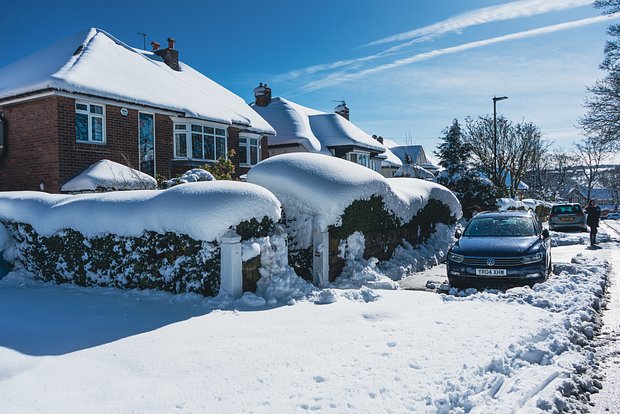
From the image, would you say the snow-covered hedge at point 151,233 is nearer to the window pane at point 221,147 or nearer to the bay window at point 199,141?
the bay window at point 199,141

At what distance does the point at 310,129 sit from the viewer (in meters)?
32.6

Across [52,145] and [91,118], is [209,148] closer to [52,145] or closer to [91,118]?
[91,118]

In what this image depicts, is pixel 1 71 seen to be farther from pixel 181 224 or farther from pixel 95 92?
pixel 181 224

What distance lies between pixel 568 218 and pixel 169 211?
2446 cm

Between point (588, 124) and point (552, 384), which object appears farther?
point (588, 124)

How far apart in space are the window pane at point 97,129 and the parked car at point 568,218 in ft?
74.9

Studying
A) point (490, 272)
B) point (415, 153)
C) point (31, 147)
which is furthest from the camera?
point (415, 153)

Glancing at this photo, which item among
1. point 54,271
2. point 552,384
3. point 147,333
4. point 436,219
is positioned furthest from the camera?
point 436,219

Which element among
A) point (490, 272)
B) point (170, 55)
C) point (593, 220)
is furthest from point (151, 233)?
point (170, 55)

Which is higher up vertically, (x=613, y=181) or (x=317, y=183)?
(x=613, y=181)

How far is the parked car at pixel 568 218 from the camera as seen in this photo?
2494 cm

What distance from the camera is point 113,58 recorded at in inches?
701

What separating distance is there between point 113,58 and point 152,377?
1678 centimetres

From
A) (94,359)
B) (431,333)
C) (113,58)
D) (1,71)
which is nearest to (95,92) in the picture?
(113,58)
